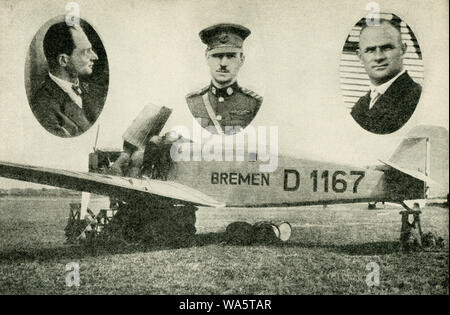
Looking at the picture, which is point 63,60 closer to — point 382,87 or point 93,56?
point 93,56

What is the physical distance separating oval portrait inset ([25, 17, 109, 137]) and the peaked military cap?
972mm

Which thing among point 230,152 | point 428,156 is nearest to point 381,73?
point 428,156

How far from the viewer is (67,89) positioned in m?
4.43

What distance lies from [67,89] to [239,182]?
1861 mm

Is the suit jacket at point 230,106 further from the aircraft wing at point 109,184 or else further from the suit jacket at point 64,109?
the suit jacket at point 64,109

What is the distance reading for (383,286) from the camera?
3.86 meters

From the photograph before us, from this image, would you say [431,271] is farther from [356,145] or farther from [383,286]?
[356,145]

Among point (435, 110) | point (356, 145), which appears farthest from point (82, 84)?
point (435, 110)

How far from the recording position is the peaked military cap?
4.12 metres

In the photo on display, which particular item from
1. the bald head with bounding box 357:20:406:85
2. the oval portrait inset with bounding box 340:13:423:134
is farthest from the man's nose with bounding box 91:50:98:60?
the bald head with bounding box 357:20:406:85

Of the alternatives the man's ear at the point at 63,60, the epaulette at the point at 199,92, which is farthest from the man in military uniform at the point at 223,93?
the man's ear at the point at 63,60

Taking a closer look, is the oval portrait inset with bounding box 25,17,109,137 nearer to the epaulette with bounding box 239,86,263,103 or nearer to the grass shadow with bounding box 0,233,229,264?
the grass shadow with bounding box 0,233,229,264

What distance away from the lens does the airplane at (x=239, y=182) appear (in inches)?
156

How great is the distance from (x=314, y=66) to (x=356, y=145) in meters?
0.79
